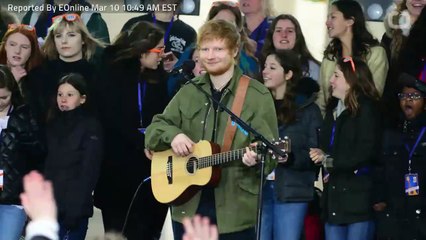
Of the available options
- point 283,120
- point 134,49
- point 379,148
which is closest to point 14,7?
point 134,49

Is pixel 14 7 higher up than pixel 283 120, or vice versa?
pixel 14 7

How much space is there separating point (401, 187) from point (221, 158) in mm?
1480

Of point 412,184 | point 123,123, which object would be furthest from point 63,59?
point 412,184

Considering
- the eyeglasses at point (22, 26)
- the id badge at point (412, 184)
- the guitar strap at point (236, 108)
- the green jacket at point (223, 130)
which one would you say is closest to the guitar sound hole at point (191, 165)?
the green jacket at point (223, 130)

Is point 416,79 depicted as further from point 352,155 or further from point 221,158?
point 221,158

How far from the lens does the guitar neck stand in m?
5.06

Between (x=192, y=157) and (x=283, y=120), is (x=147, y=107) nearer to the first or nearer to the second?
(x=283, y=120)

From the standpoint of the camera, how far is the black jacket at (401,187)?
602cm

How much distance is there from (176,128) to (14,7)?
8.08 feet

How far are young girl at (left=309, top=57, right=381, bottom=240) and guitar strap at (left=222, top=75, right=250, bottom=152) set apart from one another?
3.94ft

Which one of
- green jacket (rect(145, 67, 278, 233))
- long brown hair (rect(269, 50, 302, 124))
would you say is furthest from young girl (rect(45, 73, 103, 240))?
Result: green jacket (rect(145, 67, 278, 233))

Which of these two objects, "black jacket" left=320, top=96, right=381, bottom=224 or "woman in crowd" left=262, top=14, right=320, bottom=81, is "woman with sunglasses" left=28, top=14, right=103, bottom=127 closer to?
"woman in crowd" left=262, top=14, right=320, bottom=81

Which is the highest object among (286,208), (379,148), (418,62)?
(418,62)

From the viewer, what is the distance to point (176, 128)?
5.20 metres
